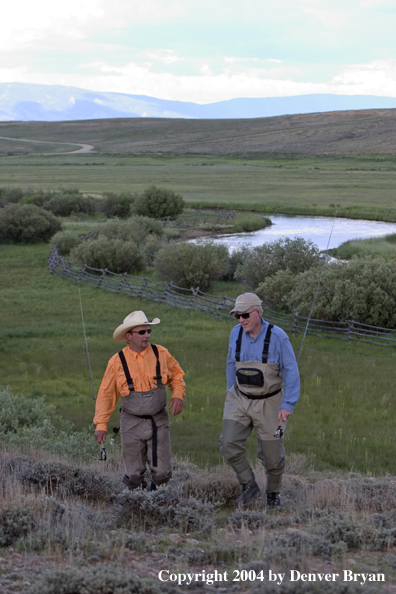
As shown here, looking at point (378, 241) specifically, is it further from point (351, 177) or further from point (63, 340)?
point (351, 177)

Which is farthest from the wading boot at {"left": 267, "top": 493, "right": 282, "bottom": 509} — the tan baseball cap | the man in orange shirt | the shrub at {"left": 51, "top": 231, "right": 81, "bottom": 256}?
the shrub at {"left": 51, "top": 231, "right": 81, "bottom": 256}

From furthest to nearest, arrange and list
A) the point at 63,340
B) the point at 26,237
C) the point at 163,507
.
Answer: the point at 26,237 < the point at 63,340 < the point at 163,507

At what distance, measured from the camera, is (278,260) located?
2394cm

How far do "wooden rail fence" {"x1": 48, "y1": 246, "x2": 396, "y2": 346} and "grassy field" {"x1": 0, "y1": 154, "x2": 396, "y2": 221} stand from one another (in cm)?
1766

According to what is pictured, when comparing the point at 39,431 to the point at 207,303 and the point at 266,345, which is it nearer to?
the point at 266,345

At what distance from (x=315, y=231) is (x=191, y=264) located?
1900 cm

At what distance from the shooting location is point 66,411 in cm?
1134

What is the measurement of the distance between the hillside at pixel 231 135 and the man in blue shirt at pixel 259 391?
122889 mm

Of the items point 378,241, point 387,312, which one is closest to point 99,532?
point 387,312

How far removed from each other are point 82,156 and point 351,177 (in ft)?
222

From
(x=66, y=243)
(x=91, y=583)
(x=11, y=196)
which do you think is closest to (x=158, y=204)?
(x=11, y=196)

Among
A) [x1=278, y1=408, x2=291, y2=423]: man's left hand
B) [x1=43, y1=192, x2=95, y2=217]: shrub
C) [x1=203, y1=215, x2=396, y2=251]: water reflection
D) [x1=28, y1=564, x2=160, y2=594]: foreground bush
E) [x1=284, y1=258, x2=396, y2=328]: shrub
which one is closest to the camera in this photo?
[x1=28, y1=564, x2=160, y2=594]: foreground bush

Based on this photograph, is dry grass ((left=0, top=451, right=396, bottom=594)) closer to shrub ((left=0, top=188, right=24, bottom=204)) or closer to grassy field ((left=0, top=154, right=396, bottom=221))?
grassy field ((left=0, top=154, right=396, bottom=221))

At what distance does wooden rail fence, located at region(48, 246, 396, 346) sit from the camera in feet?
57.3
